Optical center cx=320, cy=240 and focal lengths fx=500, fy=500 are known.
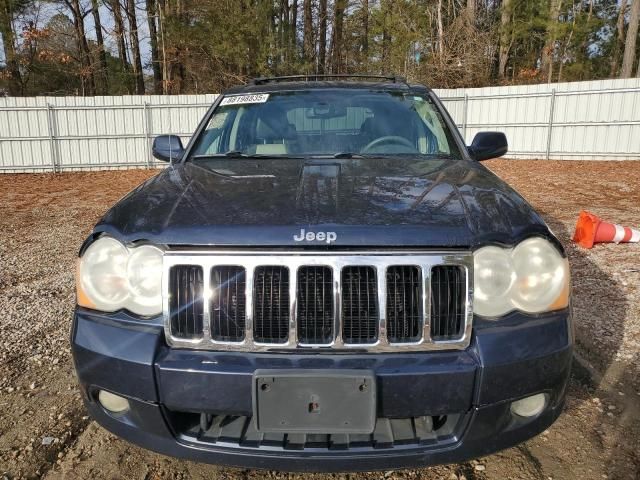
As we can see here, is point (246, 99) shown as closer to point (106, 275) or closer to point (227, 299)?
point (106, 275)

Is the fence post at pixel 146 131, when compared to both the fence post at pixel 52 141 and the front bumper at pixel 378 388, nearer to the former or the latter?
the fence post at pixel 52 141

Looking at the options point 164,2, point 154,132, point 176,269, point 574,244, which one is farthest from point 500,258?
point 164,2

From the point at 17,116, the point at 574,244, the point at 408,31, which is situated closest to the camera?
the point at 574,244

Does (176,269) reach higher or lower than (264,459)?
higher

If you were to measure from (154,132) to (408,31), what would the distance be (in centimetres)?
1299

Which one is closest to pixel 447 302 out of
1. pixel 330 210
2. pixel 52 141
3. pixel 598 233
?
pixel 330 210

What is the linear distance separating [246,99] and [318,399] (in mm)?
2339

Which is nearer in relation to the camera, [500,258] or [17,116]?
[500,258]

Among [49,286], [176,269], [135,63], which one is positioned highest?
[135,63]

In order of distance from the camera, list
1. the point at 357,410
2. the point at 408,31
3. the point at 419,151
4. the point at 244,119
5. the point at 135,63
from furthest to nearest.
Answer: the point at 135,63 → the point at 408,31 → the point at 244,119 → the point at 419,151 → the point at 357,410

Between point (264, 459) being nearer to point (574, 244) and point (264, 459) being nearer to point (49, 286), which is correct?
point (49, 286)

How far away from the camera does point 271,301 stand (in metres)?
1.74

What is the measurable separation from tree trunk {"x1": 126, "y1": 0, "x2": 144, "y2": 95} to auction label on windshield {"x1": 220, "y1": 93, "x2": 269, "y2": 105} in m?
25.2

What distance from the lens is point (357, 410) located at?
163 cm
